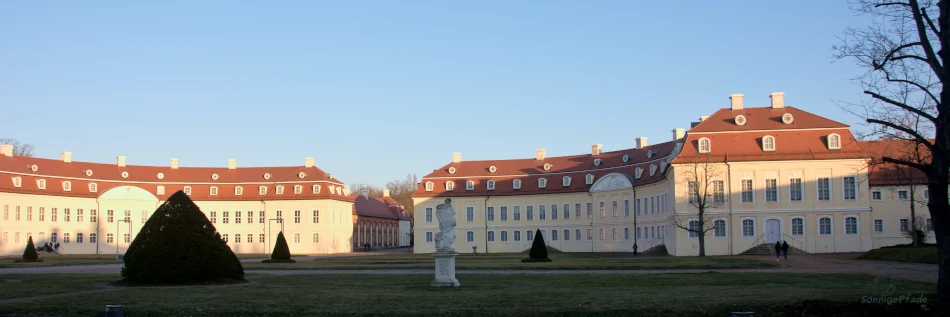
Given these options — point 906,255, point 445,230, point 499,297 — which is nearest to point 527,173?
point 906,255

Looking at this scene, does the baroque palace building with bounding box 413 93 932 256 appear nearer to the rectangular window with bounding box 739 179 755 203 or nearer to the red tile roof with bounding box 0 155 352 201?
the rectangular window with bounding box 739 179 755 203

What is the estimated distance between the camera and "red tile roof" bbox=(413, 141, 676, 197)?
70.8 m

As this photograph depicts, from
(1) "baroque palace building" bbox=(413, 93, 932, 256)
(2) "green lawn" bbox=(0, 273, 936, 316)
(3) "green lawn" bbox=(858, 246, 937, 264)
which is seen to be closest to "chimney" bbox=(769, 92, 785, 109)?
(1) "baroque palace building" bbox=(413, 93, 932, 256)

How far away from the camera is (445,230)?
23312 millimetres

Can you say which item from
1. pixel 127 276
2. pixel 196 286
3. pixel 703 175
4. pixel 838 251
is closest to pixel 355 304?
pixel 196 286

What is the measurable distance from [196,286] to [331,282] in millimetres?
4512

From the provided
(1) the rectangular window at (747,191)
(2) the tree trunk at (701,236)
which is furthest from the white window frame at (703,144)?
(2) the tree trunk at (701,236)

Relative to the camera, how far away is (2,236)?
225ft

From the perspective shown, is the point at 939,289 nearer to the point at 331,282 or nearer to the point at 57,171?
the point at 331,282

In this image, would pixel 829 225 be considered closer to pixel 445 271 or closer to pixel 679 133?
pixel 679 133

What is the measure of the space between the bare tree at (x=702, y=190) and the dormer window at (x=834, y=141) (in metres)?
6.69

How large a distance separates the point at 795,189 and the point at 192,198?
5646cm

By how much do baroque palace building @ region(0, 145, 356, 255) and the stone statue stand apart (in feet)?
191

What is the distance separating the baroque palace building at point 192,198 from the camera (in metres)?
73.1
